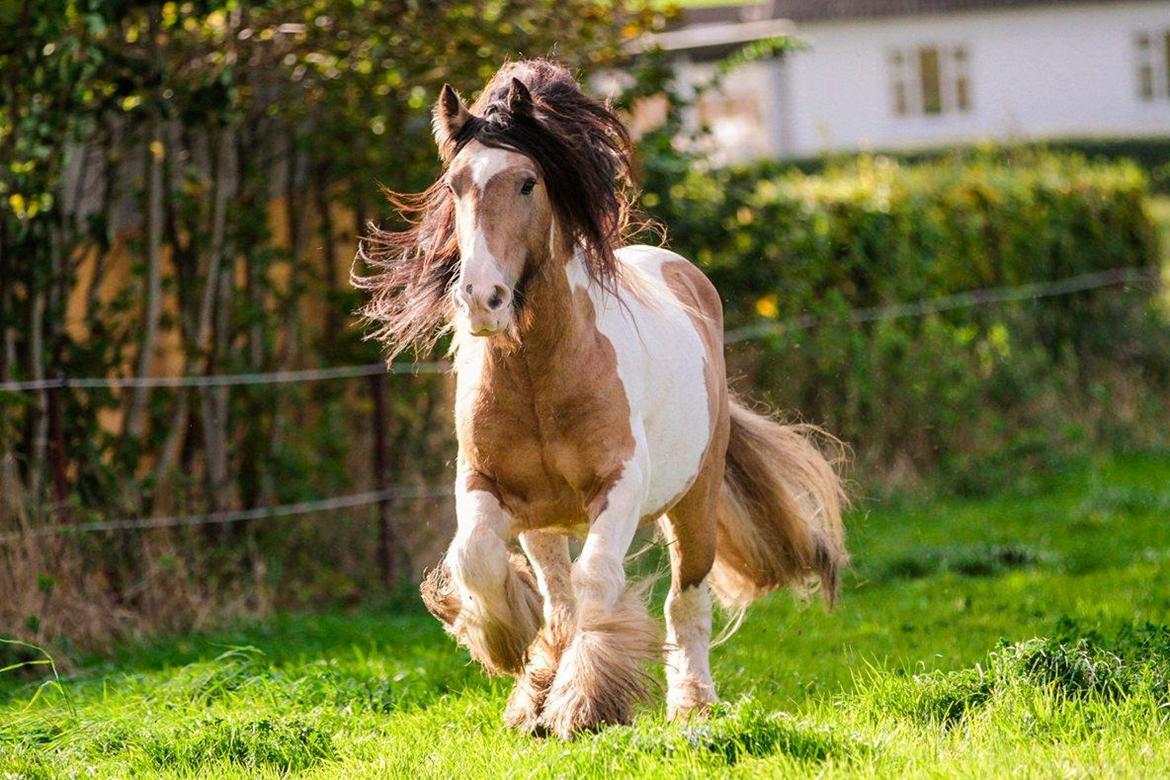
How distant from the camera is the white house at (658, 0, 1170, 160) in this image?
41188 mm

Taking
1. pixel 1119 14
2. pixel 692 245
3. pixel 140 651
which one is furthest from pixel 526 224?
pixel 1119 14

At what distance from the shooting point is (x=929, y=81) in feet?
139

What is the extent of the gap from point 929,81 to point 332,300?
34661mm

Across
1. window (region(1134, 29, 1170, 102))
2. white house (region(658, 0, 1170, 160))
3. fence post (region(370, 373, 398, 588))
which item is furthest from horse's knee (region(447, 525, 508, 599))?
window (region(1134, 29, 1170, 102))

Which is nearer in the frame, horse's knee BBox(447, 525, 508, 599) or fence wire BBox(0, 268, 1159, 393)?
horse's knee BBox(447, 525, 508, 599)

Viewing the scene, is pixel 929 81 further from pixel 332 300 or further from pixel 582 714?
pixel 582 714

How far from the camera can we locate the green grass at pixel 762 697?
467 cm

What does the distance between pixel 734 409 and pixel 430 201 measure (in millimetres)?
2272

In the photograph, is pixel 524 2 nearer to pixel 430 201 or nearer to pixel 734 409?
pixel 734 409

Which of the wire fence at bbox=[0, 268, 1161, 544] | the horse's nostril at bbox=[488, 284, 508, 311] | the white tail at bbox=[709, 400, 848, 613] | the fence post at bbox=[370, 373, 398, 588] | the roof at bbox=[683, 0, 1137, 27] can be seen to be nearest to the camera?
the horse's nostril at bbox=[488, 284, 508, 311]

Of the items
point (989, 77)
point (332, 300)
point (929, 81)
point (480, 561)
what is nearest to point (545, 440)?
point (480, 561)

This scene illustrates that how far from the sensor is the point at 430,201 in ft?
17.5

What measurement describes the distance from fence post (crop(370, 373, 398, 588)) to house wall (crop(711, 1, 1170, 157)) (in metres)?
32.2

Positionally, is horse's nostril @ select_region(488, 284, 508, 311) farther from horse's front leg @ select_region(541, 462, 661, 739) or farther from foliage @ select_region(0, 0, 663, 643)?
foliage @ select_region(0, 0, 663, 643)
